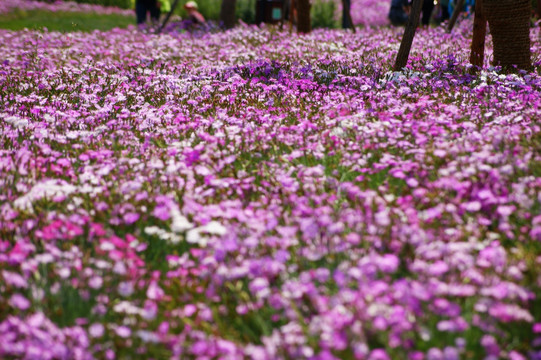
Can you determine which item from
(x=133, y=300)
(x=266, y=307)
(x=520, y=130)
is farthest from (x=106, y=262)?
(x=520, y=130)

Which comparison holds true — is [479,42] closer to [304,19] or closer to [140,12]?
[304,19]

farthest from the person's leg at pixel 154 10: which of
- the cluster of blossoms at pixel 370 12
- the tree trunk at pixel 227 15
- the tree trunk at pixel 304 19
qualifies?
the cluster of blossoms at pixel 370 12

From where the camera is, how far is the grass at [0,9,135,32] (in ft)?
70.4

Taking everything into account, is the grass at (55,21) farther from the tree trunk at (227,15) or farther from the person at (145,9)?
the tree trunk at (227,15)

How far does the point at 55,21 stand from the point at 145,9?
4.95m

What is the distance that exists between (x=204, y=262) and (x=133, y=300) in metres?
0.44

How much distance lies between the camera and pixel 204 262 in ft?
10.0

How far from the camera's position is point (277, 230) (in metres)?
3.40

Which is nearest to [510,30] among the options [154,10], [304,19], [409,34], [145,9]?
[409,34]

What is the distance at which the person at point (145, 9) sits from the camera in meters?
21.9

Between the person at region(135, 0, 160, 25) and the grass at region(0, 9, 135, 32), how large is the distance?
152 cm

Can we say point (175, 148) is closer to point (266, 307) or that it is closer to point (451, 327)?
point (266, 307)

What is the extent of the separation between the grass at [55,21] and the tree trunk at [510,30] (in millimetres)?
16269

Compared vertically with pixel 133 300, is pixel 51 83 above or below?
above
